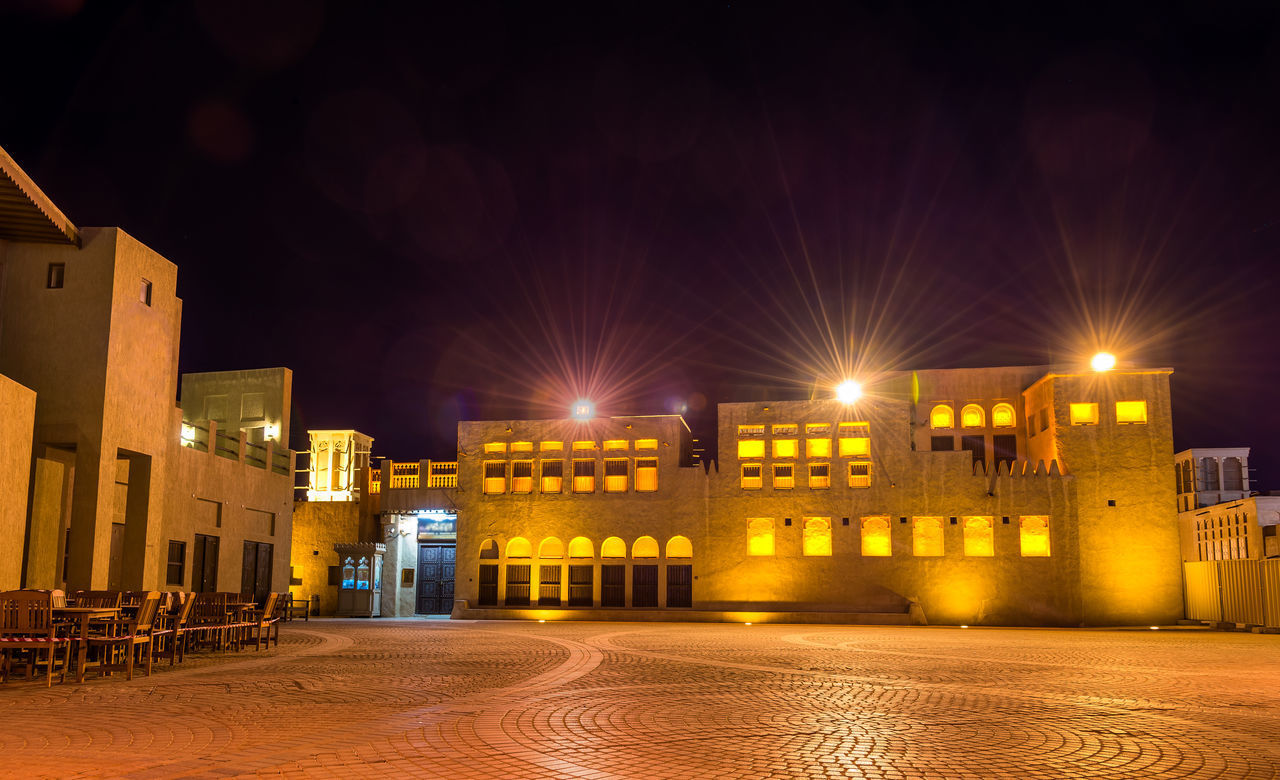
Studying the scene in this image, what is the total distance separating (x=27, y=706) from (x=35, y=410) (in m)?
12.6

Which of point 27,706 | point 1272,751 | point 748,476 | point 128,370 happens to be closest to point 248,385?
point 128,370

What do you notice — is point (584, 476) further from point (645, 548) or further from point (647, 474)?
point (645, 548)

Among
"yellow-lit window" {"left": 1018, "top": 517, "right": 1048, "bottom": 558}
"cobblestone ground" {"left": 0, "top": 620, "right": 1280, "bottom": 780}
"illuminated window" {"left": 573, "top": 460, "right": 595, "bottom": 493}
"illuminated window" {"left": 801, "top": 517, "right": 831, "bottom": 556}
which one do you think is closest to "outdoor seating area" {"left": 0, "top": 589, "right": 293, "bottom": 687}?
"cobblestone ground" {"left": 0, "top": 620, "right": 1280, "bottom": 780}

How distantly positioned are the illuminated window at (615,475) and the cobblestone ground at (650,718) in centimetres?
2228

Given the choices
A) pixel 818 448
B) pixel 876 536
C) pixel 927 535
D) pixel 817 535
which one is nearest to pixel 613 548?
pixel 817 535

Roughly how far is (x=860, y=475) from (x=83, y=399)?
26380 millimetres

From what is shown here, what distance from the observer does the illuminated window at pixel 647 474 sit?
39.2 metres

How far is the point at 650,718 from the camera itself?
9383 mm

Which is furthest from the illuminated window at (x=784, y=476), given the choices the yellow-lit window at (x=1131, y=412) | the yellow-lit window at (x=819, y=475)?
the yellow-lit window at (x=1131, y=412)

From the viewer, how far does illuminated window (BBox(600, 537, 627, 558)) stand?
38875mm

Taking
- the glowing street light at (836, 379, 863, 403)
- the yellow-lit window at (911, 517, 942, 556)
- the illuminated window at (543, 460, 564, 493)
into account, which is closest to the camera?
the yellow-lit window at (911, 517, 942, 556)

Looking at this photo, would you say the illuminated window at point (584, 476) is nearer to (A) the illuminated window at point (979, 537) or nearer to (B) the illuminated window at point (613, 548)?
(B) the illuminated window at point (613, 548)

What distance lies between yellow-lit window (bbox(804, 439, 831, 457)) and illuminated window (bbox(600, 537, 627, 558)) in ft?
26.1

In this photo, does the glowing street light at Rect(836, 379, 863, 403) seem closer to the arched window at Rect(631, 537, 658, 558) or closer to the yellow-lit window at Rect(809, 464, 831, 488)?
the yellow-lit window at Rect(809, 464, 831, 488)
